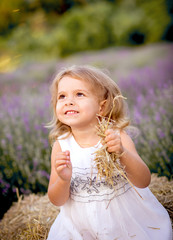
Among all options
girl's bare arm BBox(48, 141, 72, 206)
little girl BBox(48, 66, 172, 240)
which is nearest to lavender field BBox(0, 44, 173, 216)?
little girl BBox(48, 66, 172, 240)

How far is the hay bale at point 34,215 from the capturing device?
181 cm

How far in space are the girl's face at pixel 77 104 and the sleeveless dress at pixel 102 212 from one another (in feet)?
0.63

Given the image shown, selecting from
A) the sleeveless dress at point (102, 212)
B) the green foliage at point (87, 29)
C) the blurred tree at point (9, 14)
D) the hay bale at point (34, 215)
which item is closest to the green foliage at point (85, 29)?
the green foliage at point (87, 29)

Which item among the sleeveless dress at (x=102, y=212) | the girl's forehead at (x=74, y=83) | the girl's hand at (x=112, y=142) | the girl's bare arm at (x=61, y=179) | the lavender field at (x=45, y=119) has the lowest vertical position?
→ the lavender field at (x=45, y=119)

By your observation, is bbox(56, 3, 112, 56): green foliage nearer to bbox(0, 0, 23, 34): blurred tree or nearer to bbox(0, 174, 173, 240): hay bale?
bbox(0, 0, 23, 34): blurred tree

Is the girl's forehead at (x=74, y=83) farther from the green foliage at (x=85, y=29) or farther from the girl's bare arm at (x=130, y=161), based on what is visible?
the green foliage at (x=85, y=29)

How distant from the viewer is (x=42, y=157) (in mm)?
2975

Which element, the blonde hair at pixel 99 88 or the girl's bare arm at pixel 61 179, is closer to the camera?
the girl's bare arm at pixel 61 179

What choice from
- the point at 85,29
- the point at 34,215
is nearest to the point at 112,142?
the point at 34,215

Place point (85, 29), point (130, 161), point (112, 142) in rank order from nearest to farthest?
point (112, 142) → point (130, 161) → point (85, 29)

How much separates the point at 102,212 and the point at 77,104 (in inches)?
26.9

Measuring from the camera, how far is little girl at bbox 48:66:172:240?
1.42 metres

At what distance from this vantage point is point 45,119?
3.39 m

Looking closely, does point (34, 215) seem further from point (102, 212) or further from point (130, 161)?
point (130, 161)
